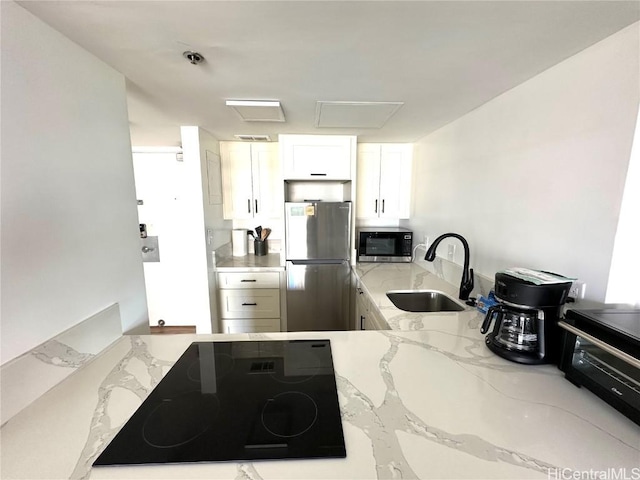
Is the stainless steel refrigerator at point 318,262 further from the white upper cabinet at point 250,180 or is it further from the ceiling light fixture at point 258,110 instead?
the ceiling light fixture at point 258,110

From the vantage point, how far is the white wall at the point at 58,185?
74cm

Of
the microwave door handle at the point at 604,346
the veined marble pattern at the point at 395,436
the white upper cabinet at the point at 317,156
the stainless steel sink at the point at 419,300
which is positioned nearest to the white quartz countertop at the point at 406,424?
the veined marble pattern at the point at 395,436

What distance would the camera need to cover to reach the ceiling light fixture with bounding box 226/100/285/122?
1.54 meters

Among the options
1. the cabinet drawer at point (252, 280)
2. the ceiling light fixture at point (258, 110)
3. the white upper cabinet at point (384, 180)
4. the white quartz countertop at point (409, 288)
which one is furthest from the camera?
the white upper cabinet at point (384, 180)

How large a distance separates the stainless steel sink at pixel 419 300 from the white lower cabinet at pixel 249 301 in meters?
1.17

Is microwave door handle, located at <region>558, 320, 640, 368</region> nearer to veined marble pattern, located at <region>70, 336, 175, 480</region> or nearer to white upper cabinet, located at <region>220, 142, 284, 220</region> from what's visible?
veined marble pattern, located at <region>70, 336, 175, 480</region>

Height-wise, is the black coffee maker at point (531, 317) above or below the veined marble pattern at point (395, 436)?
above

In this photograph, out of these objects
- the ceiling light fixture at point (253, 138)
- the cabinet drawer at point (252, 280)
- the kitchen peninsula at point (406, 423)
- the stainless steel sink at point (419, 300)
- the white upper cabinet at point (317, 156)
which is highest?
the ceiling light fixture at point (253, 138)

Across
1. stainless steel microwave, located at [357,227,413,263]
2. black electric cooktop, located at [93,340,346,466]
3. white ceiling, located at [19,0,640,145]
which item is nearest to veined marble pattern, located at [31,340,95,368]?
black electric cooktop, located at [93,340,346,466]

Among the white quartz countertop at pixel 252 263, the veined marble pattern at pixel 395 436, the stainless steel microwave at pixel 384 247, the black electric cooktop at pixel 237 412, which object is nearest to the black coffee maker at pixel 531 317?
the veined marble pattern at pixel 395 436

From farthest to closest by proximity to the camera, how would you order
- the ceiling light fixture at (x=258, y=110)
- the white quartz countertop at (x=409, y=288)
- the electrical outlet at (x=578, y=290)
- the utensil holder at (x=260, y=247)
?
the utensil holder at (x=260, y=247)
the ceiling light fixture at (x=258, y=110)
the white quartz countertop at (x=409, y=288)
the electrical outlet at (x=578, y=290)

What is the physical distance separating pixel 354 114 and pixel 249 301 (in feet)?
6.14

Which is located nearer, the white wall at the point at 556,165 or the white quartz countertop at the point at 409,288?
the white wall at the point at 556,165

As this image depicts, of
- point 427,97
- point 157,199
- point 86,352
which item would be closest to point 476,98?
point 427,97
